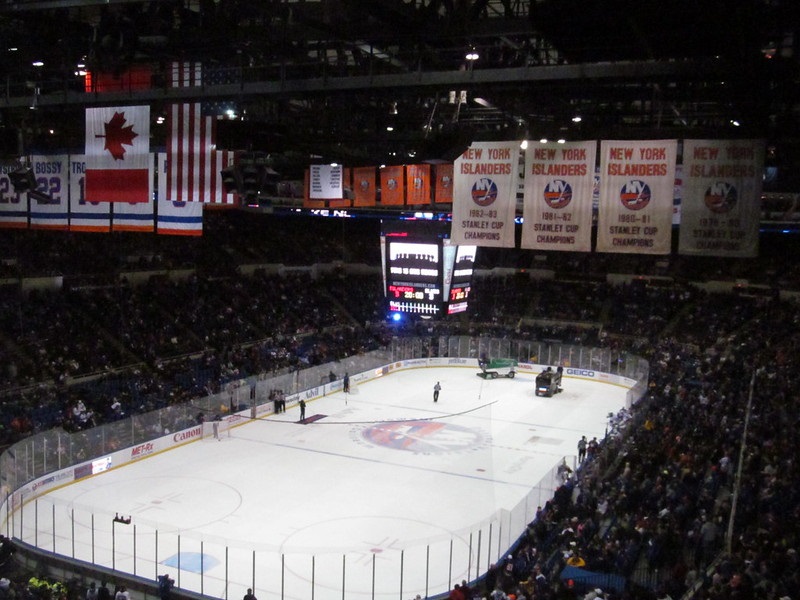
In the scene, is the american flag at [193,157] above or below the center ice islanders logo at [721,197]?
above

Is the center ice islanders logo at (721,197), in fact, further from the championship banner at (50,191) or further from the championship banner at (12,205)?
the championship banner at (12,205)

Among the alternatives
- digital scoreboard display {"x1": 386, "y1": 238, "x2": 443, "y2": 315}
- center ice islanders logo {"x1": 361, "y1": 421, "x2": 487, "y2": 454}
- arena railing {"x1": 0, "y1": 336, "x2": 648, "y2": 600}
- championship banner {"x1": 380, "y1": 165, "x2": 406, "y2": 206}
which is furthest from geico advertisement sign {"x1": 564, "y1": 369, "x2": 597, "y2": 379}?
championship banner {"x1": 380, "y1": 165, "x2": 406, "y2": 206}

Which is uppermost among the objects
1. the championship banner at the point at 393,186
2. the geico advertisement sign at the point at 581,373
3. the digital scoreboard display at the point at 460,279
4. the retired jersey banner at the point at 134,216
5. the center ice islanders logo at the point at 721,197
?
the championship banner at the point at 393,186

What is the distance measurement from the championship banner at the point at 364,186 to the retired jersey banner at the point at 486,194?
7.59 m

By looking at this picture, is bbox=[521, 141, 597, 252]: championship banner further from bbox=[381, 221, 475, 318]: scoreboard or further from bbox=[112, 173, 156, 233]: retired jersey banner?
bbox=[381, 221, 475, 318]: scoreboard

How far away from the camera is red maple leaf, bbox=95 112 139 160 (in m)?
14.0

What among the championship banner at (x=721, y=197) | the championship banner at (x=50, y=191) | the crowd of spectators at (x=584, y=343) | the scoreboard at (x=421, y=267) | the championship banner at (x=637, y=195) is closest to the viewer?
the championship banner at (x=721, y=197)

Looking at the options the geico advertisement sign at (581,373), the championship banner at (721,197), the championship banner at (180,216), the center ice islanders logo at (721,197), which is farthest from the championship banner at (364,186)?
the geico advertisement sign at (581,373)

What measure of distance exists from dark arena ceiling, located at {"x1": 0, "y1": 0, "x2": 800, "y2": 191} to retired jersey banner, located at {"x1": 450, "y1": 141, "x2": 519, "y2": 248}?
432mm

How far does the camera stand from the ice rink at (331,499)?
1459 cm

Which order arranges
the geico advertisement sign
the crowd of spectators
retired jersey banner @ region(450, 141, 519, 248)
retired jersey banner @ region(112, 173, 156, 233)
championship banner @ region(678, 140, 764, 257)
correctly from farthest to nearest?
the geico advertisement sign < retired jersey banner @ region(112, 173, 156, 233) < retired jersey banner @ region(450, 141, 519, 248) < the crowd of spectators < championship banner @ region(678, 140, 764, 257)

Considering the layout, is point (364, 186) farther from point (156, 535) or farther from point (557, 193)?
point (156, 535)

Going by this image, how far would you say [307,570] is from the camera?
14.6 meters

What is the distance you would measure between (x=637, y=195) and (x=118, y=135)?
9.17 m
